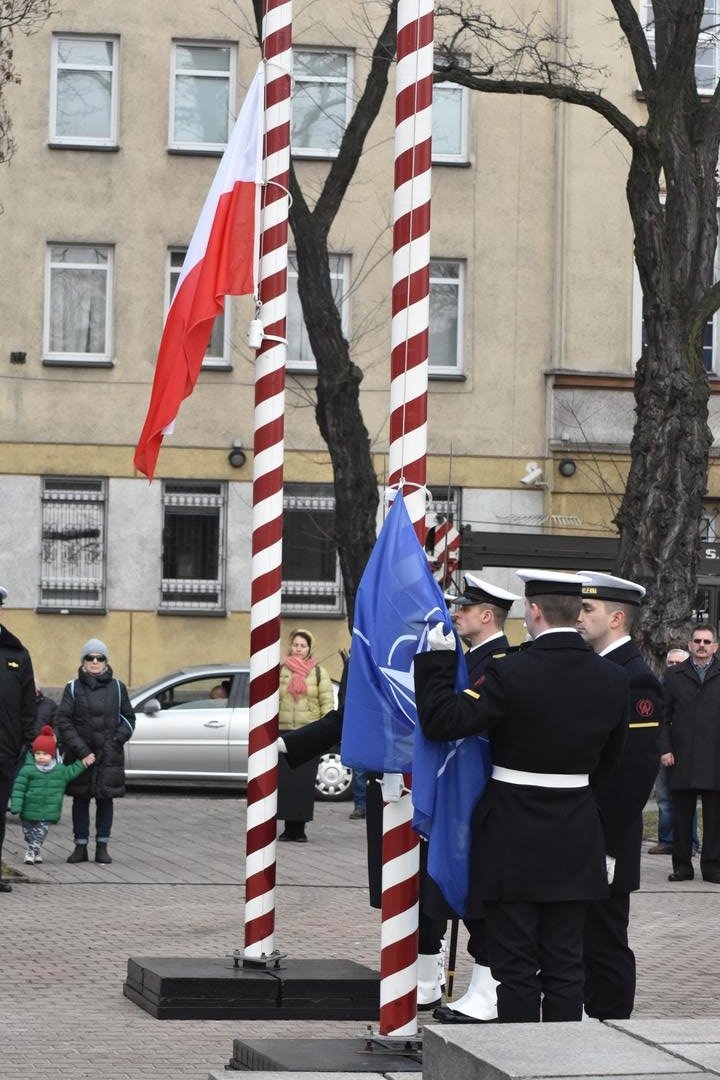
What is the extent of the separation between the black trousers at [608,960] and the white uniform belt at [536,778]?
3.98 ft

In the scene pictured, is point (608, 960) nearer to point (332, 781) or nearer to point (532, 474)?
point (332, 781)

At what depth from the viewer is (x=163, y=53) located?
31250mm

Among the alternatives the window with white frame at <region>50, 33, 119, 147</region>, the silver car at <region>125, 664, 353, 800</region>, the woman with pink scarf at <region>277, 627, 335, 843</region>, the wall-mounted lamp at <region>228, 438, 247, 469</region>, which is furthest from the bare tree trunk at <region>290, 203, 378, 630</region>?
the window with white frame at <region>50, 33, 119, 147</region>

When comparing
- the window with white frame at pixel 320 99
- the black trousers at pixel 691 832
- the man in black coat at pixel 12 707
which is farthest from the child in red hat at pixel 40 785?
the window with white frame at pixel 320 99

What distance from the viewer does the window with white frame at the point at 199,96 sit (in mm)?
31422

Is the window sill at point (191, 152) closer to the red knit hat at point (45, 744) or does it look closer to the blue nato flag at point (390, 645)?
the red knit hat at point (45, 744)

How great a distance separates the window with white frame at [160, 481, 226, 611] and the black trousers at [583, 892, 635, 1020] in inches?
908

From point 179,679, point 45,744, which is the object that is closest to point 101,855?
point 45,744

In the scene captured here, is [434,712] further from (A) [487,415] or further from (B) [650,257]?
(A) [487,415]

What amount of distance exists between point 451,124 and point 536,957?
85.6ft

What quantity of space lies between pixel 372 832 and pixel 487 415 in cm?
2266

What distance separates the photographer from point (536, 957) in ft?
24.1

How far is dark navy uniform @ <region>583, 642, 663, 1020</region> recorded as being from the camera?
8.22m

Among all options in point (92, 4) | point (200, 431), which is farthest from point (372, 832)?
point (92, 4)
